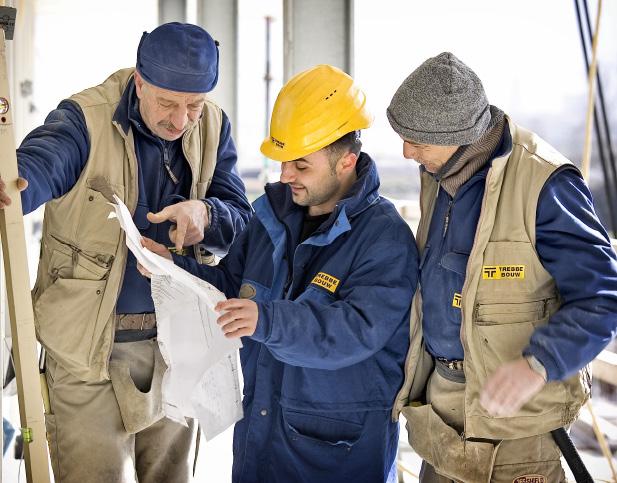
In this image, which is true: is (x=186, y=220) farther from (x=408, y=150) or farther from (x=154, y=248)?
(x=408, y=150)

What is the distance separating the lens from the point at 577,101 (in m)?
4.44

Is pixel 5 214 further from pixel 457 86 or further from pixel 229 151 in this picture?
pixel 457 86

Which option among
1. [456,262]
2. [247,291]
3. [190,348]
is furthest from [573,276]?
[190,348]

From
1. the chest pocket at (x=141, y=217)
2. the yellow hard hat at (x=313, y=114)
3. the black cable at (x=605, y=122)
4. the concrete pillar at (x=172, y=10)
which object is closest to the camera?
the yellow hard hat at (x=313, y=114)

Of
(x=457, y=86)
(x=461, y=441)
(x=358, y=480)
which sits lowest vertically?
(x=358, y=480)

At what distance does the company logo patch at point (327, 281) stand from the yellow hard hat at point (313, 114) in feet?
1.00

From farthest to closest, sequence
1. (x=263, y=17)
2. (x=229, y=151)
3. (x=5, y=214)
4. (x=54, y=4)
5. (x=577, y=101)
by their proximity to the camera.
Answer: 1. (x=54, y=4)
2. (x=263, y=17)
3. (x=577, y=101)
4. (x=229, y=151)
5. (x=5, y=214)

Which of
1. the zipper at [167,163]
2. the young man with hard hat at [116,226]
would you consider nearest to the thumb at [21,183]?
the young man with hard hat at [116,226]

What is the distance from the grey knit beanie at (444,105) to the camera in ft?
5.69

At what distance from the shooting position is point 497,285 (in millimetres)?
1715

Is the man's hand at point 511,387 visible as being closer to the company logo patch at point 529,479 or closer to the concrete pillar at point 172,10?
the company logo patch at point 529,479

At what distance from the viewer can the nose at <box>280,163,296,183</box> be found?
1968 mm

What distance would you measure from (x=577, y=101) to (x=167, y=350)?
10.8 feet

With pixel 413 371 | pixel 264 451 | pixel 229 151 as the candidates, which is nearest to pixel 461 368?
pixel 413 371
